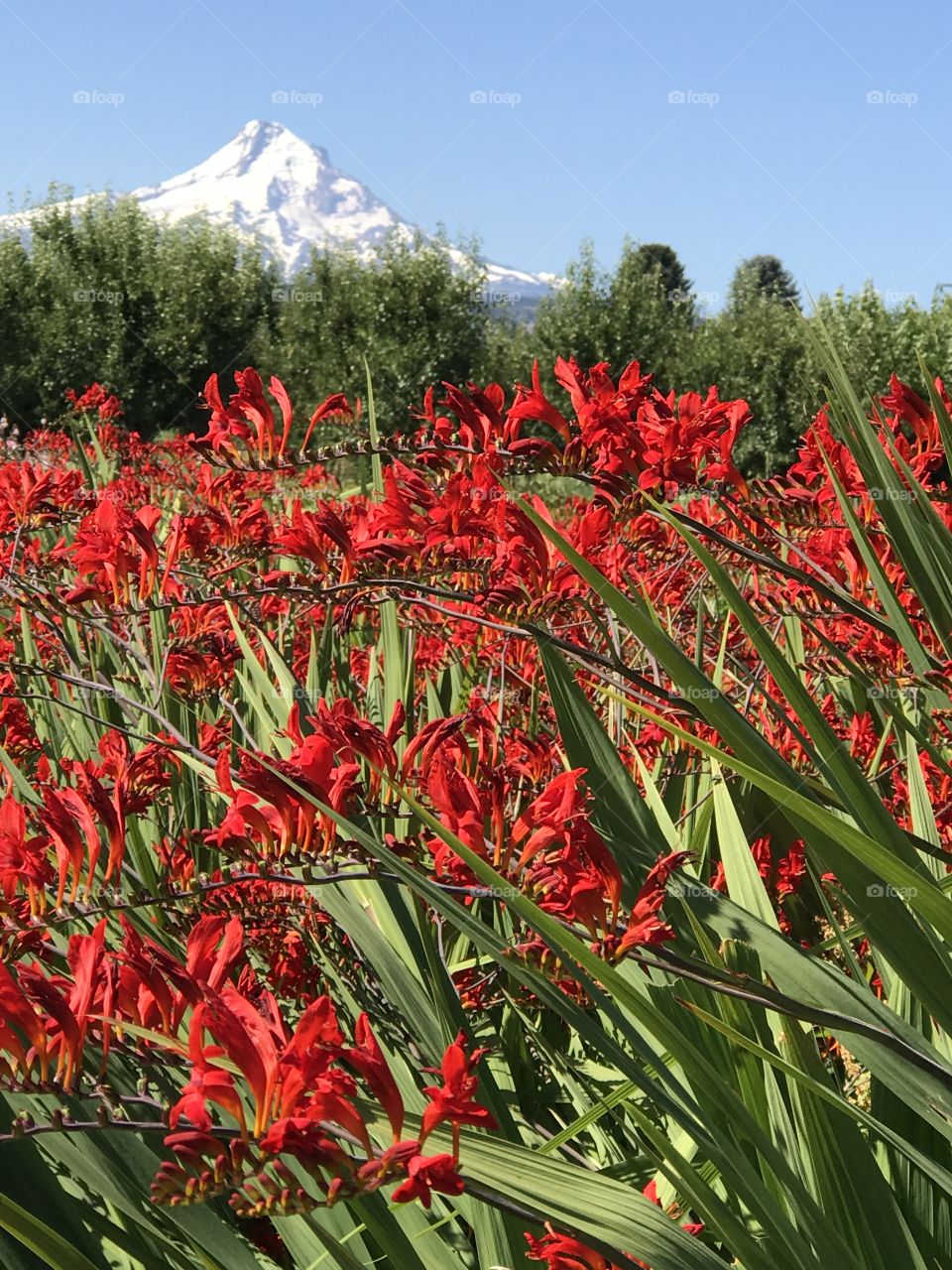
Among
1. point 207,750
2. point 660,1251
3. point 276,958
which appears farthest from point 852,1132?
point 207,750

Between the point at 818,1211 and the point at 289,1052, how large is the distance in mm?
530

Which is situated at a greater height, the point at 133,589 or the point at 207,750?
the point at 133,589

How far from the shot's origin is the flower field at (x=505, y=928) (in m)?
0.79

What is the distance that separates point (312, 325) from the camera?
79.5 feet

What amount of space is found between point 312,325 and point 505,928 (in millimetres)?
23720

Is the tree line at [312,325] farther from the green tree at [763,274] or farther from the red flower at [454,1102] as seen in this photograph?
the green tree at [763,274]

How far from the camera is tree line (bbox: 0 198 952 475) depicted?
74.9ft

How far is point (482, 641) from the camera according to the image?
2.66 metres

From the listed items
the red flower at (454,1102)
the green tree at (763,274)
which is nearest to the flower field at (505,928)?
the red flower at (454,1102)

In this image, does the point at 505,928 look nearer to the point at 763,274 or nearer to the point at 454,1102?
the point at 454,1102

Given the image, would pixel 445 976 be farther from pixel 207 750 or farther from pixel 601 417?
pixel 207 750

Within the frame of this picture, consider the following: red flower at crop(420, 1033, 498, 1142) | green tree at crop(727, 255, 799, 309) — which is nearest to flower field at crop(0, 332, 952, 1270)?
red flower at crop(420, 1033, 498, 1142)

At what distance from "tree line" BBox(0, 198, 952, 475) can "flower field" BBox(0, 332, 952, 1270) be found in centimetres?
1982

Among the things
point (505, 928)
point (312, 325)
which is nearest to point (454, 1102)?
point (505, 928)
